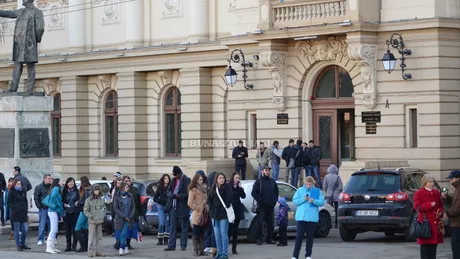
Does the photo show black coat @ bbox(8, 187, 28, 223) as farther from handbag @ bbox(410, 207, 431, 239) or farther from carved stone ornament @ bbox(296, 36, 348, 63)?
carved stone ornament @ bbox(296, 36, 348, 63)

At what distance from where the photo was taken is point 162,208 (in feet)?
95.0

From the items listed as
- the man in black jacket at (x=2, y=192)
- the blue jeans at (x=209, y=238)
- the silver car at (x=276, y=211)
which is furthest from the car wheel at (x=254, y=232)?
the man in black jacket at (x=2, y=192)

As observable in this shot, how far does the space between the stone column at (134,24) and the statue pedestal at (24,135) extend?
18.1 metres

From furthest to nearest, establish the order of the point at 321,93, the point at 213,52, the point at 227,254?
the point at 213,52 → the point at 321,93 → the point at 227,254

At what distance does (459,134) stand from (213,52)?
1219 cm

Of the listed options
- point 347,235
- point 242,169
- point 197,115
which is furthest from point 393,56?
point 197,115

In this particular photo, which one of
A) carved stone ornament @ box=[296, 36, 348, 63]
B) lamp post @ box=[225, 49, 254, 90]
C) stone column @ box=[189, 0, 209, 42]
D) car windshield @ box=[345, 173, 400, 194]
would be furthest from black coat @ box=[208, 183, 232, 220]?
stone column @ box=[189, 0, 209, 42]

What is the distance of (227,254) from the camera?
2525 cm

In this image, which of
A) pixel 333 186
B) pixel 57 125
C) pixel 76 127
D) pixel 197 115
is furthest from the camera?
pixel 57 125

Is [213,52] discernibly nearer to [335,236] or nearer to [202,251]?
[335,236]

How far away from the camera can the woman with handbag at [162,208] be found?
27969 mm

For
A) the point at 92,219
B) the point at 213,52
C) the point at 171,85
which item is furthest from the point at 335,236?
the point at 171,85

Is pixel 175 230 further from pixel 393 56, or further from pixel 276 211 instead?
pixel 393 56

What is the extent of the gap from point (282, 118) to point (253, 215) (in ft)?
45.4
